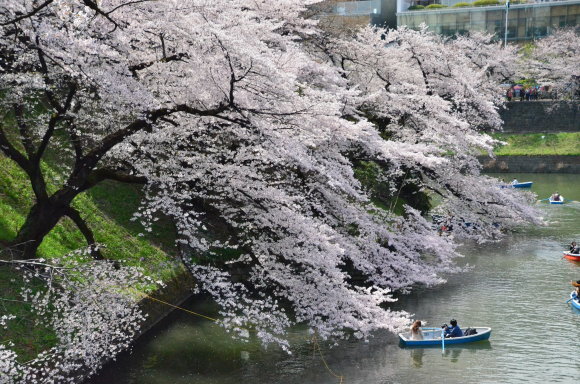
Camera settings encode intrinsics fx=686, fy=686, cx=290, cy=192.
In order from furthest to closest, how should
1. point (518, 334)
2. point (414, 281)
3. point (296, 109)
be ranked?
1. point (414, 281)
2. point (518, 334)
3. point (296, 109)

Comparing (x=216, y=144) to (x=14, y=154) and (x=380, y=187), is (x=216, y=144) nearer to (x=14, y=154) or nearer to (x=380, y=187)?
(x=14, y=154)

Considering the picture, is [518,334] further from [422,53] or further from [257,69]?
[422,53]

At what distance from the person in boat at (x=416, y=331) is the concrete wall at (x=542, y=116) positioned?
38588mm

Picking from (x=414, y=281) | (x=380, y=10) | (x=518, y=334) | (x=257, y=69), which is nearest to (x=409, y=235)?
(x=414, y=281)

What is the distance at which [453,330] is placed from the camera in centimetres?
1680

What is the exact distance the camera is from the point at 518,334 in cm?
1720

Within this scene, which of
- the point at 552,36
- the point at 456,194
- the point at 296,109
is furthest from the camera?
the point at 552,36

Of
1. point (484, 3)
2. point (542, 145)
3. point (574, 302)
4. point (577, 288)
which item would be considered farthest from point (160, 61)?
point (484, 3)

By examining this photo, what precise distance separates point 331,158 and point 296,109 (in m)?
3.79

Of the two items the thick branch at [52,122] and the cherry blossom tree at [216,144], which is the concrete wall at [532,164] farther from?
the thick branch at [52,122]

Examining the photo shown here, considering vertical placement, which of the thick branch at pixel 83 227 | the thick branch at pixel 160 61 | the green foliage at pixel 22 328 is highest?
the thick branch at pixel 160 61

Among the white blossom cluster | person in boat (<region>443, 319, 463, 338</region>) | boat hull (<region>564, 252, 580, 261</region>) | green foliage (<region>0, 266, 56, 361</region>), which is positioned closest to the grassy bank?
green foliage (<region>0, 266, 56, 361</region>)

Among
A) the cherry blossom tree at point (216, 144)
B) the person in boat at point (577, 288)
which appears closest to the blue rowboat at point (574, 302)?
the person in boat at point (577, 288)

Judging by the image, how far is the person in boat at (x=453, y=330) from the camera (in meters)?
16.8
